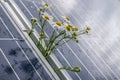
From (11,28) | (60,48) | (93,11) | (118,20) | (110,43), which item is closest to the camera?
(11,28)

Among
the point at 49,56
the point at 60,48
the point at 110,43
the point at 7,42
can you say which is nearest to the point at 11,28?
the point at 7,42

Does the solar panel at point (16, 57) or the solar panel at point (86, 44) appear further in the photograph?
the solar panel at point (86, 44)

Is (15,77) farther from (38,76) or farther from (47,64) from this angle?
(47,64)

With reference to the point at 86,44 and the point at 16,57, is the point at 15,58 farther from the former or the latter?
the point at 86,44

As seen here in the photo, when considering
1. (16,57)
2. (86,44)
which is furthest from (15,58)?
(86,44)

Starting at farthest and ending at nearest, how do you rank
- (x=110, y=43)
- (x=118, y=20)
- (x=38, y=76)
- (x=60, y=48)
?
(x=118, y=20)
(x=110, y=43)
(x=60, y=48)
(x=38, y=76)
